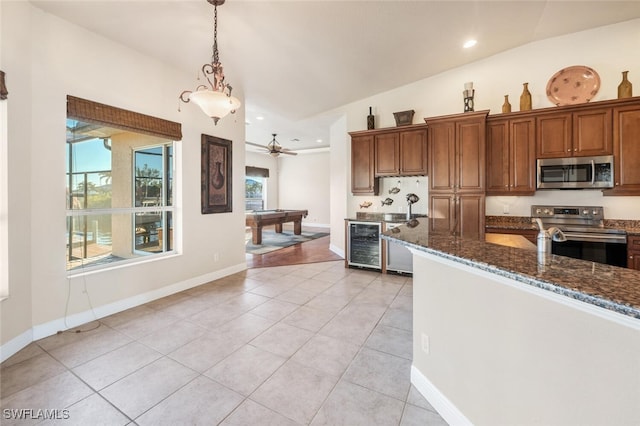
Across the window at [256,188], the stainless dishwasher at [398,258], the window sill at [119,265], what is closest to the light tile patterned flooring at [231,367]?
the window sill at [119,265]

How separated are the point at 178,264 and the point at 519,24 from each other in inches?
204

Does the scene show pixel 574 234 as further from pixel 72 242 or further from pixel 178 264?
pixel 72 242

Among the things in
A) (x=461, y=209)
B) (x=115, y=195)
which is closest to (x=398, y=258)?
(x=461, y=209)

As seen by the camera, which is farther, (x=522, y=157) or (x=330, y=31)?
(x=522, y=157)

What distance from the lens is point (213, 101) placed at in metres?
2.53

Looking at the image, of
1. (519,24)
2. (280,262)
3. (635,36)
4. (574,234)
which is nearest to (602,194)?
(574,234)

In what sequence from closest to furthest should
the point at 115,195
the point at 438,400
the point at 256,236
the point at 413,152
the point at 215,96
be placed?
1. the point at 438,400
2. the point at 215,96
3. the point at 115,195
4. the point at 413,152
5. the point at 256,236

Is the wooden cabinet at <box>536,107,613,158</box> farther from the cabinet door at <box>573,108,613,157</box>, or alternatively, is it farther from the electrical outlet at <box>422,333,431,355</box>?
the electrical outlet at <box>422,333,431,355</box>

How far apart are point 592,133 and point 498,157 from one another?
3.16 feet

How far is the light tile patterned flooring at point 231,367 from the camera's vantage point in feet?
5.39

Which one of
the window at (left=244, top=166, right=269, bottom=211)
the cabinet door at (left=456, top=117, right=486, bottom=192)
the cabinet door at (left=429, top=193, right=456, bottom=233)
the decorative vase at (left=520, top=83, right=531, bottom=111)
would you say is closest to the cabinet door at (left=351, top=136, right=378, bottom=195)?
the cabinet door at (left=429, top=193, right=456, bottom=233)

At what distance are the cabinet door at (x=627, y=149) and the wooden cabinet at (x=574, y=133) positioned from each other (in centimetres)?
6

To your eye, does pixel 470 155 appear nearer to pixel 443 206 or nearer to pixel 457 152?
pixel 457 152

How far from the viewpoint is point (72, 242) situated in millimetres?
2852
